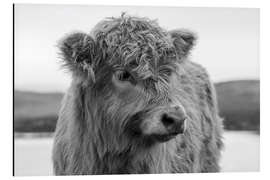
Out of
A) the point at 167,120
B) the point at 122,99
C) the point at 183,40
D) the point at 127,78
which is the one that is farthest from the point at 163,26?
the point at 167,120

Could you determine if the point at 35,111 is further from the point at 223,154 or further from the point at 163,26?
the point at 223,154

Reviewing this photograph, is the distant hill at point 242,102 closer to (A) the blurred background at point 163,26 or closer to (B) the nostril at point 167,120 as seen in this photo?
(A) the blurred background at point 163,26

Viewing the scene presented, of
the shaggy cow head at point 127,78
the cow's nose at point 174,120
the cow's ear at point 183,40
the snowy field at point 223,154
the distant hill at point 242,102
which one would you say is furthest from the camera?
the distant hill at point 242,102

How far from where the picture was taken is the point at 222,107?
4617 millimetres

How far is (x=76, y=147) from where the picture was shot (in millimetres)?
3549

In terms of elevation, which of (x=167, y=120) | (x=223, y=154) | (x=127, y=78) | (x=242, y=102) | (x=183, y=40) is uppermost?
(x=183, y=40)

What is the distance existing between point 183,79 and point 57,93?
105 centimetres

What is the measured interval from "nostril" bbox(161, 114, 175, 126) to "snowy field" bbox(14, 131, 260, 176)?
106cm

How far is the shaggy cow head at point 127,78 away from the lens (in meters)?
3.32

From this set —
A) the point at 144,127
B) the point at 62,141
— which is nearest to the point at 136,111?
the point at 144,127

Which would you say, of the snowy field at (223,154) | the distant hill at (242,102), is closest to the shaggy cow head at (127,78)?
the snowy field at (223,154)

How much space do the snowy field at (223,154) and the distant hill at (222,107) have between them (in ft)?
0.29

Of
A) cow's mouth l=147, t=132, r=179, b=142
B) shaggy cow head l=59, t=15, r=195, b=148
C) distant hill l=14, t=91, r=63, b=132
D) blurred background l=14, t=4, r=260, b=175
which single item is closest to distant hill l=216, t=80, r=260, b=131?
blurred background l=14, t=4, r=260, b=175

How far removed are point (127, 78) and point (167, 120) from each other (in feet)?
1.33
